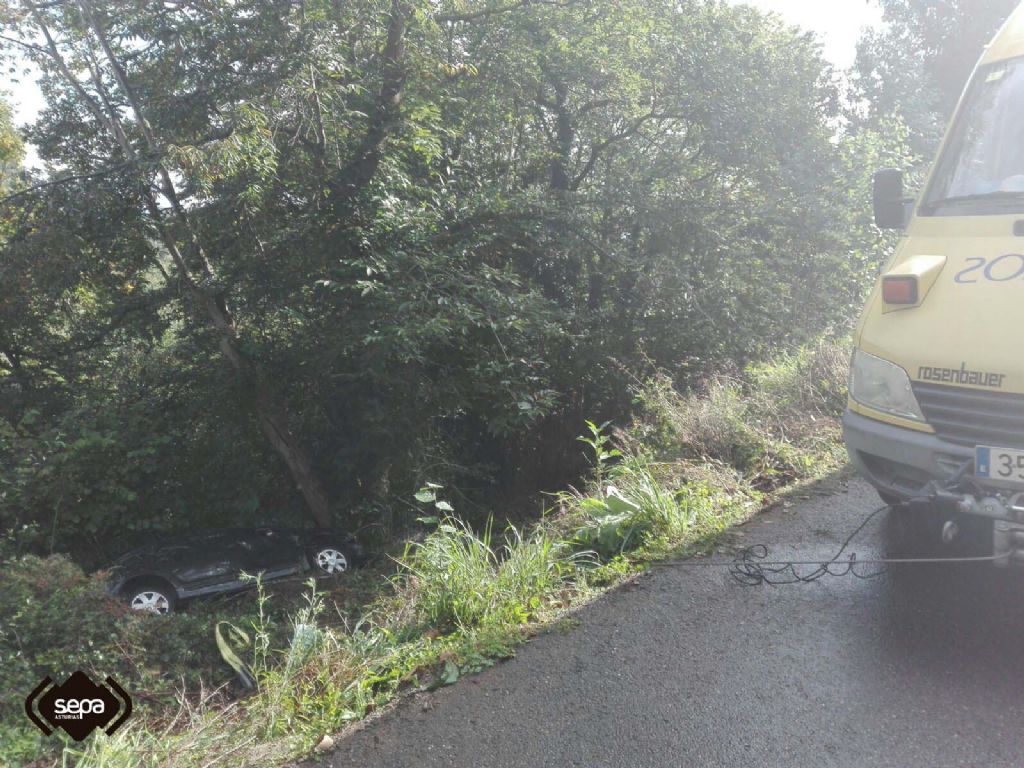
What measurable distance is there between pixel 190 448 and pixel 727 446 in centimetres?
833

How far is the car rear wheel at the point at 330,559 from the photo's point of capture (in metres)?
10.5

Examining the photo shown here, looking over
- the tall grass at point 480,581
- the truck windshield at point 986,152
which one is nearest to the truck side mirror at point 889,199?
the truck windshield at point 986,152

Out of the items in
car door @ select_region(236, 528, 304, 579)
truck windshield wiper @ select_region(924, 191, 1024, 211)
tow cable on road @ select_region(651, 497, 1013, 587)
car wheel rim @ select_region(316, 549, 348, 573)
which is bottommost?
car wheel rim @ select_region(316, 549, 348, 573)

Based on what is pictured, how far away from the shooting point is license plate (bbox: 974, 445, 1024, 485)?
3.58 meters

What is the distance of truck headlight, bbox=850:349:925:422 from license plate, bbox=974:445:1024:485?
1.14 ft

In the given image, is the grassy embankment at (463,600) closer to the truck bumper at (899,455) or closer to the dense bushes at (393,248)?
the dense bushes at (393,248)

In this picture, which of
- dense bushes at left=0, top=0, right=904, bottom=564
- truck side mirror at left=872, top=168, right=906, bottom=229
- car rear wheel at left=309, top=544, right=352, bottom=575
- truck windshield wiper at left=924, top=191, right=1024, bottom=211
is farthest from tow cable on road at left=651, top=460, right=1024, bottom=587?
car rear wheel at left=309, top=544, right=352, bottom=575

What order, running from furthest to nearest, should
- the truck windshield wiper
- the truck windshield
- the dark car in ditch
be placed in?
the dark car in ditch, the truck windshield, the truck windshield wiper

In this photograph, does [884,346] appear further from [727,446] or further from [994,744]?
[727,446]

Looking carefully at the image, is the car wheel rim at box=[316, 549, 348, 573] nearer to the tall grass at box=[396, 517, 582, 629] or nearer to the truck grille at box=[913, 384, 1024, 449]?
the tall grass at box=[396, 517, 582, 629]

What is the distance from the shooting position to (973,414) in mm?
3775

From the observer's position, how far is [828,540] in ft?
16.2

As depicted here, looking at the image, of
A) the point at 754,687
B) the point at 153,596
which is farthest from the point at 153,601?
the point at 754,687

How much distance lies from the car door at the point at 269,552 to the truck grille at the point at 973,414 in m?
7.92
